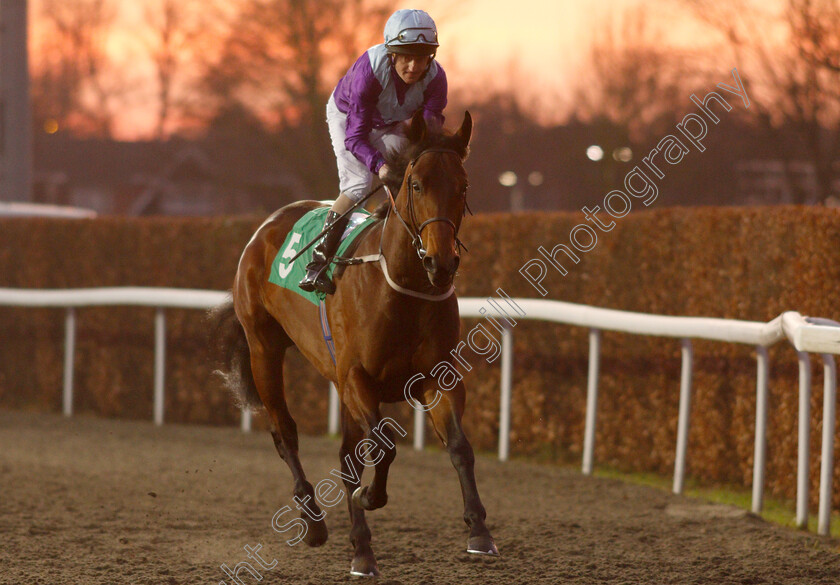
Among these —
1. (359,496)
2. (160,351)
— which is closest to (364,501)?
(359,496)

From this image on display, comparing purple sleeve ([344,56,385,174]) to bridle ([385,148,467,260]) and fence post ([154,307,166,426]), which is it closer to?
bridle ([385,148,467,260])

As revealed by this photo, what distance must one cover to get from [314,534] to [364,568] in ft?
2.15

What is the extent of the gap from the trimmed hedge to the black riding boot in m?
2.58

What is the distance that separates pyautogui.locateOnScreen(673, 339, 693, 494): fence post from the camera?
20.2ft

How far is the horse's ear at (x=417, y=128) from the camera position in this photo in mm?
3955

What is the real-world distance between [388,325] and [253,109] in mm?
26641

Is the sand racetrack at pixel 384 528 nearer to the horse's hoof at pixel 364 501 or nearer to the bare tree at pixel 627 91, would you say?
the horse's hoof at pixel 364 501

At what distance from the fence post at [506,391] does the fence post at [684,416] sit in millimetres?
1479

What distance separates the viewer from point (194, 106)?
1230 inches

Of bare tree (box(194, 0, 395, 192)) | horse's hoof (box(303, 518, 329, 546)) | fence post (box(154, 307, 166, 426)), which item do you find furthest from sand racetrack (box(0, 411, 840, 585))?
bare tree (box(194, 0, 395, 192))

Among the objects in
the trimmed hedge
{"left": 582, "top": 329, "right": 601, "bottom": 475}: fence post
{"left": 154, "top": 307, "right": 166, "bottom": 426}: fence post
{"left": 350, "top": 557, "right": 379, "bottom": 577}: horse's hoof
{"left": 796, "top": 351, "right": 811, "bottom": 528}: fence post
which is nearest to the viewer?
{"left": 350, "top": 557, "right": 379, "bottom": 577}: horse's hoof

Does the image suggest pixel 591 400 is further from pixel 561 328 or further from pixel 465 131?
pixel 465 131

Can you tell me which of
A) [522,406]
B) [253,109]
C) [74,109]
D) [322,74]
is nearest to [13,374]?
[522,406]

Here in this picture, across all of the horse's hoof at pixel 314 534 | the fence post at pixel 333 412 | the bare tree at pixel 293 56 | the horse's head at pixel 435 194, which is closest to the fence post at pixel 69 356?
the fence post at pixel 333 412
